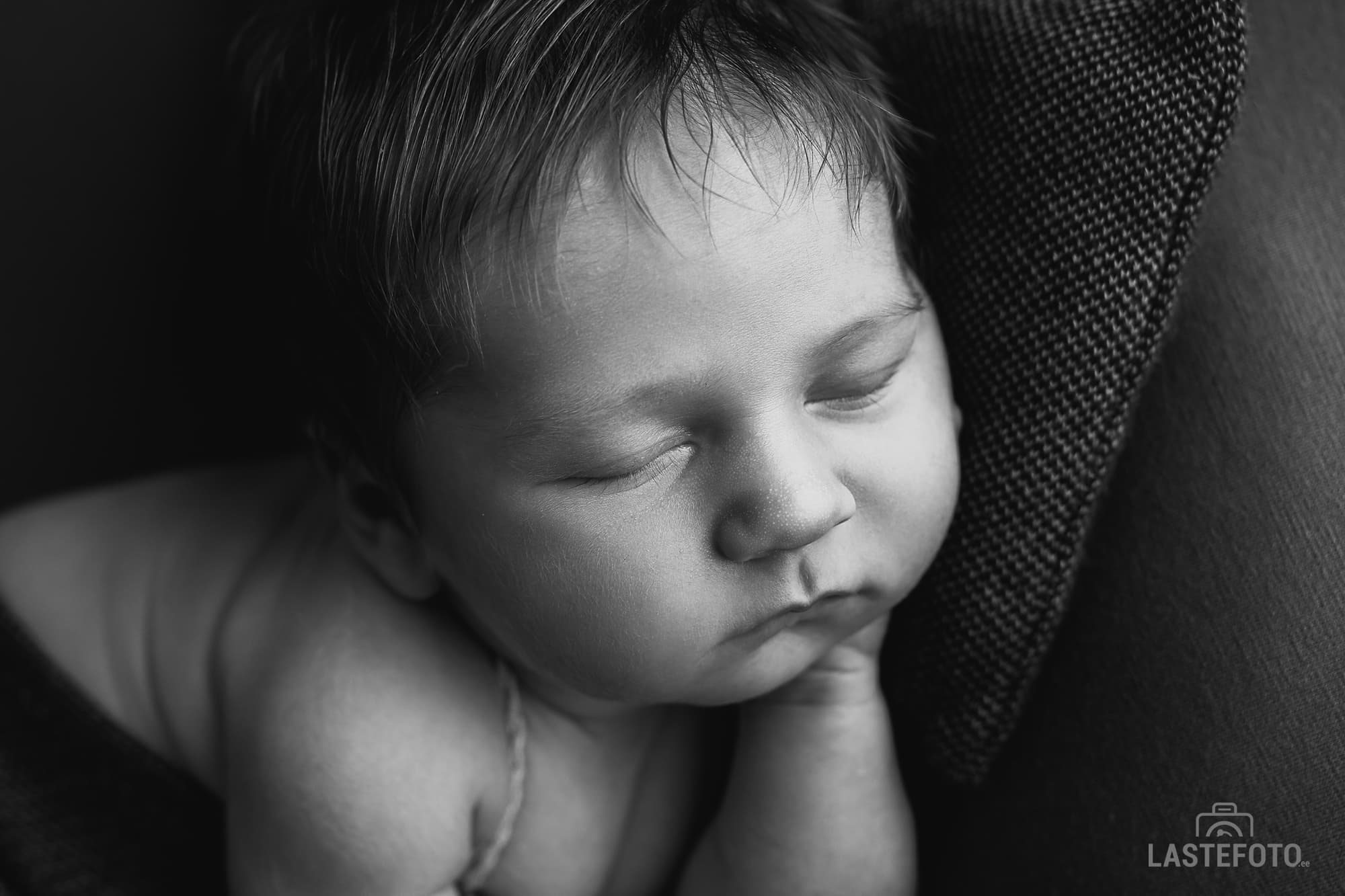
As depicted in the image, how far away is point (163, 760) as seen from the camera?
3.12 ft

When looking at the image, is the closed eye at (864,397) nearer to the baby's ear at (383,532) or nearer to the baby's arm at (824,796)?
the baby's arm at (824,796)

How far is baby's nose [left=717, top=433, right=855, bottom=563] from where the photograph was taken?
65 cm

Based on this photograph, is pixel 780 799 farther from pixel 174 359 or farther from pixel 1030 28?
pixel 174 359

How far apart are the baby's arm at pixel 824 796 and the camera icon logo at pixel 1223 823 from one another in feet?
0.73

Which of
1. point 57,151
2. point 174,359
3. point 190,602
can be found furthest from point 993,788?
point 57,151

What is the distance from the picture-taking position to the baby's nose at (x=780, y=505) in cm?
65

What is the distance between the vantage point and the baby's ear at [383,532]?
804 mm

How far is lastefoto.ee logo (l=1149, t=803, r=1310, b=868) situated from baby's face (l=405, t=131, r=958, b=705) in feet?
0.71

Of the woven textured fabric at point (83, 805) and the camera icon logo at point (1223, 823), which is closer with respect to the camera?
the camera icon logo at point (1223, 823)

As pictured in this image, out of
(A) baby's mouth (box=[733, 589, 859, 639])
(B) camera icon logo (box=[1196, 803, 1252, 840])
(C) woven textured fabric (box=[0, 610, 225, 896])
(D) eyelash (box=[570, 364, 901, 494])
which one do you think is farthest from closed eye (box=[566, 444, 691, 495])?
(C) woven textured fabric (box=[0, 610, 225, 896])

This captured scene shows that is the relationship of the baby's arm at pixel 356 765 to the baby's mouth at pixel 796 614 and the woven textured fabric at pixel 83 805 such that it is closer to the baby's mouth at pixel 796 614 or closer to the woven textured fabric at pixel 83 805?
the woven textured fabric at pixel 83 805

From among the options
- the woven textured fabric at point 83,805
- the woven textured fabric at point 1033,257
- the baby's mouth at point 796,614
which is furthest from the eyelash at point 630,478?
the woven textured fabric at point 83,805

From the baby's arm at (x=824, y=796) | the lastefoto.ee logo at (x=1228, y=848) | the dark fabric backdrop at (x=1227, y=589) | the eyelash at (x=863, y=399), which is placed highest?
the eyelash at (x=863, y=399)

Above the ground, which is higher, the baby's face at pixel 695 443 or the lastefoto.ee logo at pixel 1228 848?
the baby's face at pixel 695 443
